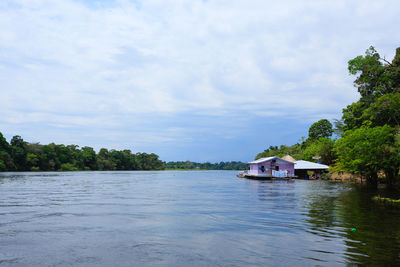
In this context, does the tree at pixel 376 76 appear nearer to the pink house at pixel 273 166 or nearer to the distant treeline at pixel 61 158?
the pink house at pixel 273 166

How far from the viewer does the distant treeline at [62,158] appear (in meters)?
101

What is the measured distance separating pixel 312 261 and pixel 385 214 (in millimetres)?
10850

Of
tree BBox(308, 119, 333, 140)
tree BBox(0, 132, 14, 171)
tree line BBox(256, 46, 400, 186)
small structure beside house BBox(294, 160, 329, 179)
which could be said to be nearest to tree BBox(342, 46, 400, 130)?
tree line BBox(256, 46, 400, 186)

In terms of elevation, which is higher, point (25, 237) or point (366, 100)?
point (366, 100)

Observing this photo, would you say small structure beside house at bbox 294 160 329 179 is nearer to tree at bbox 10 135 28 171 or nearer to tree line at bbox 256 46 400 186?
tree line at bbox 256 46 400 186

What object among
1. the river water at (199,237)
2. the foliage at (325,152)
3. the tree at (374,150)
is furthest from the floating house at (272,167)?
the river water at (199,237)

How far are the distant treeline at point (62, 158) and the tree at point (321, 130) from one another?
8865 centimetres

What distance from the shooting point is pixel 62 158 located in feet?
413

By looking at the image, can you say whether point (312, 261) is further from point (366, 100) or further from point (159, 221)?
point (366, 100)

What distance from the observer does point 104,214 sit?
18328 mm

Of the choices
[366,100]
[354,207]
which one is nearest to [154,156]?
[366,100]

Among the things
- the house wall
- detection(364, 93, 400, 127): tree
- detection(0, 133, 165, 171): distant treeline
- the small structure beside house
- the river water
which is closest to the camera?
the river water

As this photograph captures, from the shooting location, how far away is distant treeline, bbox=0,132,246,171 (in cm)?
10138

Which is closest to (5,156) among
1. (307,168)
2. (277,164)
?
(277,164)
